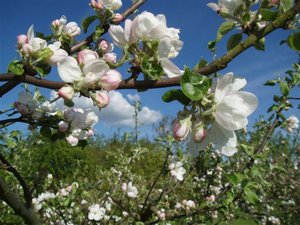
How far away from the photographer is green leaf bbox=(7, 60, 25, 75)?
3.45 feet

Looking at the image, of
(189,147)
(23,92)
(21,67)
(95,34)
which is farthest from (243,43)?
(23,92)

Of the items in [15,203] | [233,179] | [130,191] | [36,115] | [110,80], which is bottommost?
[130,191]

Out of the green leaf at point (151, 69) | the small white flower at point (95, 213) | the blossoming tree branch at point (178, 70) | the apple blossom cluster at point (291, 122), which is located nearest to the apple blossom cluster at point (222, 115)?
the blossoming tree branch at point (178, 70)

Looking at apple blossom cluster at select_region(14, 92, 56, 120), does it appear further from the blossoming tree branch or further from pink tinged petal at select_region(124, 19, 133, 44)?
pink tinged petal at select_region(124, 19, 133, 44)

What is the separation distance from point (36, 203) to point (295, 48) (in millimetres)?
3312

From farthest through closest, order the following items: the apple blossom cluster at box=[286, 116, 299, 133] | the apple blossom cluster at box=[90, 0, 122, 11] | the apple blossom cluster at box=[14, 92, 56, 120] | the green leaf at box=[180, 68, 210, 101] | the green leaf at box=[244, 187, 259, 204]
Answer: the apple blossom cluster at box=[286, 116, 299, 133], the green leaf at box=[244, 187, 259, 204], the apple blossom cluster at box=[14, 92, 56, 120], the apple blossom cluster at box=[90, 0, 122, 11], the green leaf at box=[180, 68, 210, 101]

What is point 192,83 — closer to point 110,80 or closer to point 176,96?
point 176,96

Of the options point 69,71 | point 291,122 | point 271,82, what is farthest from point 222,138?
point 291,122

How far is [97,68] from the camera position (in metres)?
1.03

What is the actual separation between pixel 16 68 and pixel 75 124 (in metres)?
0.63

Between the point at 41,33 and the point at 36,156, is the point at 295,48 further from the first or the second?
the point at 36,156

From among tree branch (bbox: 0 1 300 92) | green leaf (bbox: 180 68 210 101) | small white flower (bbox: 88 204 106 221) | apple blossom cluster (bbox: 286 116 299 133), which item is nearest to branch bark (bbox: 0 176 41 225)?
tree branch (bbox: 0 1 300 92)

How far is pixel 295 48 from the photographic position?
3.18 ft

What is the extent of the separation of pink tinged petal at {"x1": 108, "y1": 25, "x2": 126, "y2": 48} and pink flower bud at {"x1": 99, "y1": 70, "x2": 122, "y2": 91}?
122 millimetres
